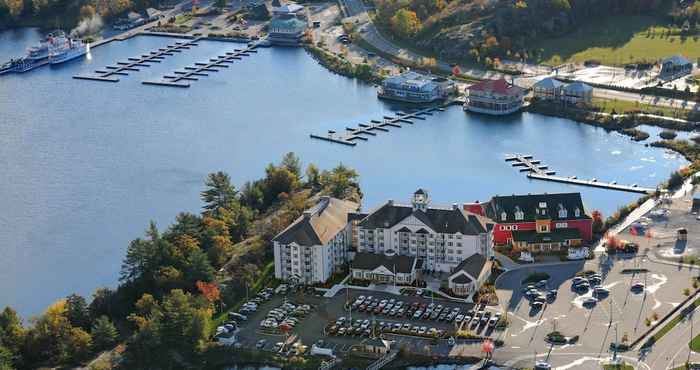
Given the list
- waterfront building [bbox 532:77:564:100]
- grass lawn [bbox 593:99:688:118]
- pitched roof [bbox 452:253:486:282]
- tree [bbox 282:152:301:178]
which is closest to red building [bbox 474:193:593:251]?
pitched roof [bbox 452:253:486:282]

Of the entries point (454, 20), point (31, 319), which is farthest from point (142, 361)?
point (454, 20)

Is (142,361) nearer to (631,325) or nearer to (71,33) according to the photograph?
(631,325)

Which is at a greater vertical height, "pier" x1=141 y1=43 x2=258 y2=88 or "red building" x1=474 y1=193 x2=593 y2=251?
"red building" x1=474 y1=193 x2=593 y2=251

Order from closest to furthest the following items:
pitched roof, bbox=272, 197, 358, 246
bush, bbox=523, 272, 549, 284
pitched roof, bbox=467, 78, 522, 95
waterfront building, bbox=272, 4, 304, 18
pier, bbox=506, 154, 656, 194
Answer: bush, bbox=523, 272, 549, 284 < pitched roof, bbox=272, 197, 358, 246 < pier, bbox=506, 154, 656, 194 < pitched roof, bbox=467, 78, 522, 95 < waterfront building, bbox=272, 4, 304, 18

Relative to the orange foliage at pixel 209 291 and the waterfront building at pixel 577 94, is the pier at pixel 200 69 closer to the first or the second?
the waterfront building at pixel 577 94

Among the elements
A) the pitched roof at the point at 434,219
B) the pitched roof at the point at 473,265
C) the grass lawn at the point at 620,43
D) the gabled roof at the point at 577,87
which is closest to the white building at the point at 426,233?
the pitched roof at the point at 434,219

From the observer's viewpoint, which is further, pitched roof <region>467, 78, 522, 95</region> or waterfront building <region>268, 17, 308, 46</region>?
waterfront building <region>268, 17, 308, 46</region>

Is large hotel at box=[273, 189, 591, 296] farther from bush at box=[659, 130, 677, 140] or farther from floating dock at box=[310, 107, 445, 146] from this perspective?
floating dock at box=[310, 107, 445, 146]
